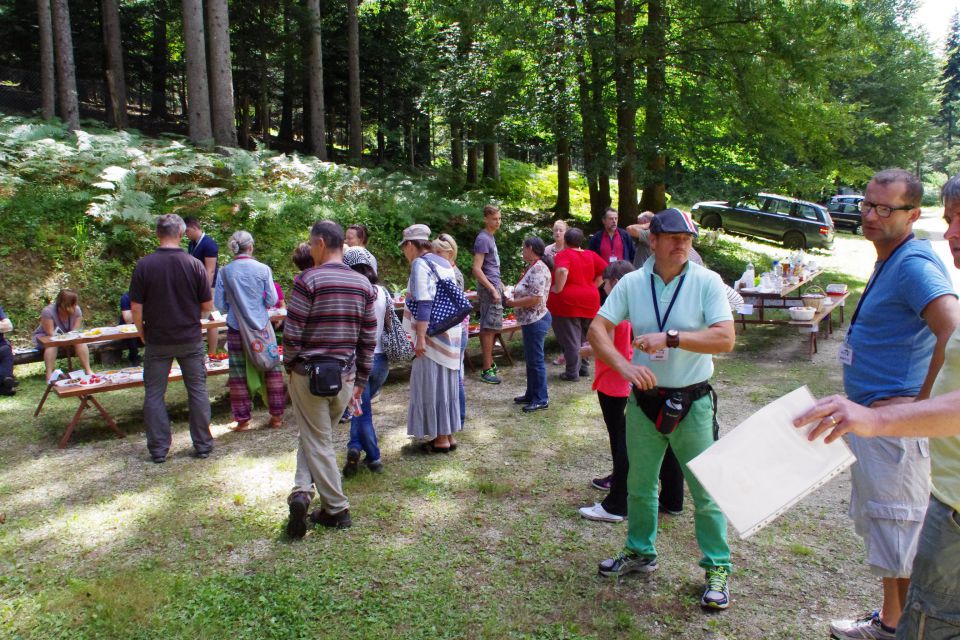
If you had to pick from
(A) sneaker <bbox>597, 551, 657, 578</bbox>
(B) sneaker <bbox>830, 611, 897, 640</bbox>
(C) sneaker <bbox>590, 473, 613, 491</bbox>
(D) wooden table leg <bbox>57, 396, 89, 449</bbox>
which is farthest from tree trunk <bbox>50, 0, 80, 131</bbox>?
(B) sneaker <bbox>830, 611, 897, 640</bbox>

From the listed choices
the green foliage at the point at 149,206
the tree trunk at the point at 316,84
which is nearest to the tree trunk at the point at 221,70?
the green foliage at the point at 149,206

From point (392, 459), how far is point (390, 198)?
8396 millimetres

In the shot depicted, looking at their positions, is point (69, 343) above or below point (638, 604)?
above

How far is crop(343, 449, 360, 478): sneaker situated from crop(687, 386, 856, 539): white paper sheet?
11.3 ft

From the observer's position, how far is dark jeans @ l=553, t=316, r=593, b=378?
789 cm

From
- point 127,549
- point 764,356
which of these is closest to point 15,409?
point 127,549

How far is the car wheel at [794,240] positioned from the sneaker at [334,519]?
66.2 ft

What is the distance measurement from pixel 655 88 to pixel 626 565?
Result: 1148 cm

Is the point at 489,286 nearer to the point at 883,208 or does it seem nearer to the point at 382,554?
the point at 382,554

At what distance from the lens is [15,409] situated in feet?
23.6

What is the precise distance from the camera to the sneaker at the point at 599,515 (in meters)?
4.57

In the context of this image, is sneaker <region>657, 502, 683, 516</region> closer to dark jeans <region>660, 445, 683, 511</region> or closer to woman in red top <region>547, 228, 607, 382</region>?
dark jeans <region>660, 445, 683, 511</region>

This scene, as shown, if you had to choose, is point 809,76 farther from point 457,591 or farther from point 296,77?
point 296,77

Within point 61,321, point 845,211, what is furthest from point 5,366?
point 845,211
